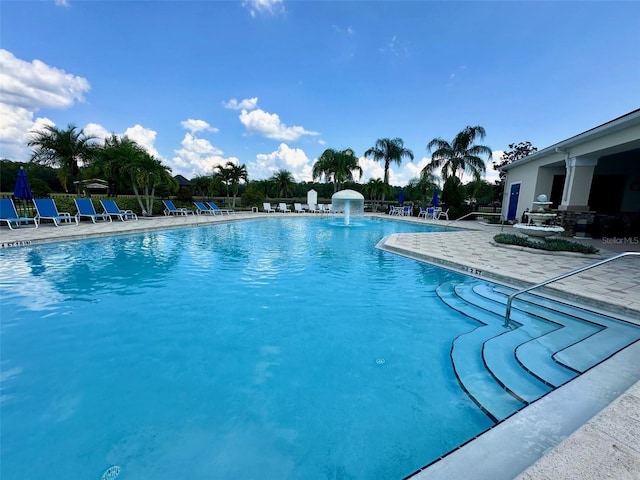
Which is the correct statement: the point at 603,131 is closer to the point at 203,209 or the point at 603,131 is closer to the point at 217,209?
the point at 217,209

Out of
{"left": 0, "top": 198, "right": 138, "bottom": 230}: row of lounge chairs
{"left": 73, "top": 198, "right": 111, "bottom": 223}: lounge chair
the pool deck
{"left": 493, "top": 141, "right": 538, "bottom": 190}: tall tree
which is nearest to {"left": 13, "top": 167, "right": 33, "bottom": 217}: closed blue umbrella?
{"left": 0, "top": 198, "right": 138, "bottom": 230}: row of lounge chairs

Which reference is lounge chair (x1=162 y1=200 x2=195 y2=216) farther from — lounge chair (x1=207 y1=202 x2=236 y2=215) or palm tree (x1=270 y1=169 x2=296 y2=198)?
palm tree (x1=270 y1=169 x2=296 y2=198)

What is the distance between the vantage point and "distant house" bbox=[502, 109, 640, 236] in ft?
25.1

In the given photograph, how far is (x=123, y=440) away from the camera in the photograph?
1.98 metres

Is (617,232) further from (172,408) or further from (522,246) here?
(172,408)

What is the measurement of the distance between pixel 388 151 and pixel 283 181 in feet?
38.6

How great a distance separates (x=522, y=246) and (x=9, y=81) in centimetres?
2454

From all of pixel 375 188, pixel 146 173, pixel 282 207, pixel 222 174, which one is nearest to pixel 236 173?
pixel 222 174

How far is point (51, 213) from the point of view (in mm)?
10906

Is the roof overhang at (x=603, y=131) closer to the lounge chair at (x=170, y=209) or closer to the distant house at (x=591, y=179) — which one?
the distant house at (x=591, y=179)

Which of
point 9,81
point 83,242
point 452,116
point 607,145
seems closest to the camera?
point 607,145


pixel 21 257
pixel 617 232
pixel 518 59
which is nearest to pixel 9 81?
pixel 21 257

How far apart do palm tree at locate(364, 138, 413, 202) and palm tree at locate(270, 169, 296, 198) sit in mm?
9199

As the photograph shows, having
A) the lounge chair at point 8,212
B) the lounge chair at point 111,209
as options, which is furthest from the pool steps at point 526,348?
the lounge chair at point 111,209
